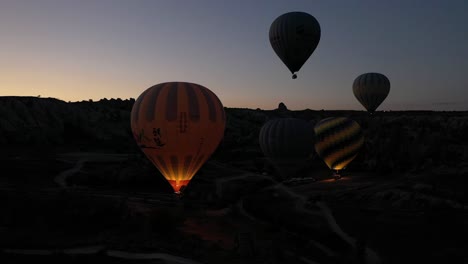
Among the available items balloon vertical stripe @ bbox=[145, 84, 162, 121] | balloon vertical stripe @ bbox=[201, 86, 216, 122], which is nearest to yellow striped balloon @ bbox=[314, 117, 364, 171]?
balloon vertical stripe @ bbox=[201, 86, 216, 122]

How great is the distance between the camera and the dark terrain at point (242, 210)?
818 inches

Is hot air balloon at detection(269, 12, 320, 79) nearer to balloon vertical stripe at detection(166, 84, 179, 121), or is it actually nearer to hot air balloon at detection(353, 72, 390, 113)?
balloon vertical stripe at detection(166, 84, 179, 121)

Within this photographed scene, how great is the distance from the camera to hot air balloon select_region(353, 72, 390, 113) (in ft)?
208

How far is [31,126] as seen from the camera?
6875 centimetres

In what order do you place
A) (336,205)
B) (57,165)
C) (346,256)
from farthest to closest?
1. (57,165)
2. (336,205)
3. (346,256)

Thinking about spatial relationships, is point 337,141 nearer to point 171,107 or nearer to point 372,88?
point 171,107

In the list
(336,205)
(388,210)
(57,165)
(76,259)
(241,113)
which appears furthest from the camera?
(241,113)

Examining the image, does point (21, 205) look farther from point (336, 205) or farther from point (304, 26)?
point (304, 26)

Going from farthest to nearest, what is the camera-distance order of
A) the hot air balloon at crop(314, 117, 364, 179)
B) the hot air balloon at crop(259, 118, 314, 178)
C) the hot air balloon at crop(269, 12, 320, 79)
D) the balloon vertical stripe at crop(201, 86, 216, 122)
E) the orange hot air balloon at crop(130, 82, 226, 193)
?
the hot air balloon at crop(314, 117, 364, 179), the hot air balloon at crop(269, 12, 320, 79), the hot air balloon at crop(259, 118, 314, 178), the balloon vertical stripe at crop(201, 86, 216, 122), the orange hot air balloon at crop(130, 82, 226, 193)

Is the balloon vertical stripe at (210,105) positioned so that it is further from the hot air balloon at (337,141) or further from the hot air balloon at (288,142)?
the hot air balloon at (337,141)

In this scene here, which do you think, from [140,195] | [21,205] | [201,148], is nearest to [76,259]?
[21,205]

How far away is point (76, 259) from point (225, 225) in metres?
10.5

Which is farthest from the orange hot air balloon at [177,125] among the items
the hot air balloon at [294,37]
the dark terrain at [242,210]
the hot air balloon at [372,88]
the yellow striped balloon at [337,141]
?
the hot air balloon at [372,88]

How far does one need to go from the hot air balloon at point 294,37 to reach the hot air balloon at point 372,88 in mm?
23297
